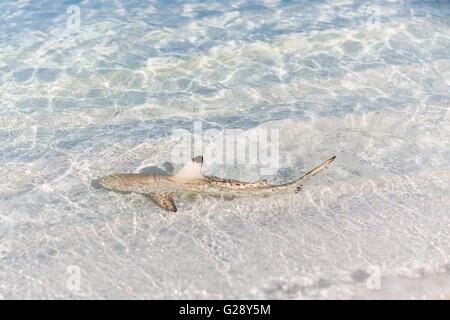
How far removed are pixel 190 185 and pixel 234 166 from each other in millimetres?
970

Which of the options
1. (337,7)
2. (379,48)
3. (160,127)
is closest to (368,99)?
(379,48)

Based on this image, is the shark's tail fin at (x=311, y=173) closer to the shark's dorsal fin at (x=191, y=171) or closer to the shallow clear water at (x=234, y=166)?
the shallow clear water at (x=234, y=166)

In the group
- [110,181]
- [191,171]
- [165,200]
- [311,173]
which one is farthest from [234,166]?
[110,181]

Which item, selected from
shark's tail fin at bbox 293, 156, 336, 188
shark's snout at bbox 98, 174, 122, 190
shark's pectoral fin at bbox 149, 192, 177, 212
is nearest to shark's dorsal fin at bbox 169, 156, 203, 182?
shark's pectoral fin at bbox 149, 192, 177, 212

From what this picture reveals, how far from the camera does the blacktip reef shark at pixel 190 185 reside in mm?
5277

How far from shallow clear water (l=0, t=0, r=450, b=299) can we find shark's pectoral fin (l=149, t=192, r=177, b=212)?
132mm

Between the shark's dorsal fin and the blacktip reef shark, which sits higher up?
the shark's dorsal fin

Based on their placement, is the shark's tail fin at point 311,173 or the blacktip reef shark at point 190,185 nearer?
the blacktip reef shark at point 190,185

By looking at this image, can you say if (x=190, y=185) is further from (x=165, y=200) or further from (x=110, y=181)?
(x=110, y=181)

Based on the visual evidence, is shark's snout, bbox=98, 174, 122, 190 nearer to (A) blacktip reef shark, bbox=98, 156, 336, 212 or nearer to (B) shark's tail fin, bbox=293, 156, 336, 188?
(A) blacktip reef shark, bbox=98, 156, 336, 212

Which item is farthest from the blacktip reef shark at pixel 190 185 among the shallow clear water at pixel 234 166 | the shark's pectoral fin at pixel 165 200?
the shallow clear water at pixel 234 166

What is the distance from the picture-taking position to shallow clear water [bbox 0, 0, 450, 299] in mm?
4379

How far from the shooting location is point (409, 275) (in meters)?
4.21
